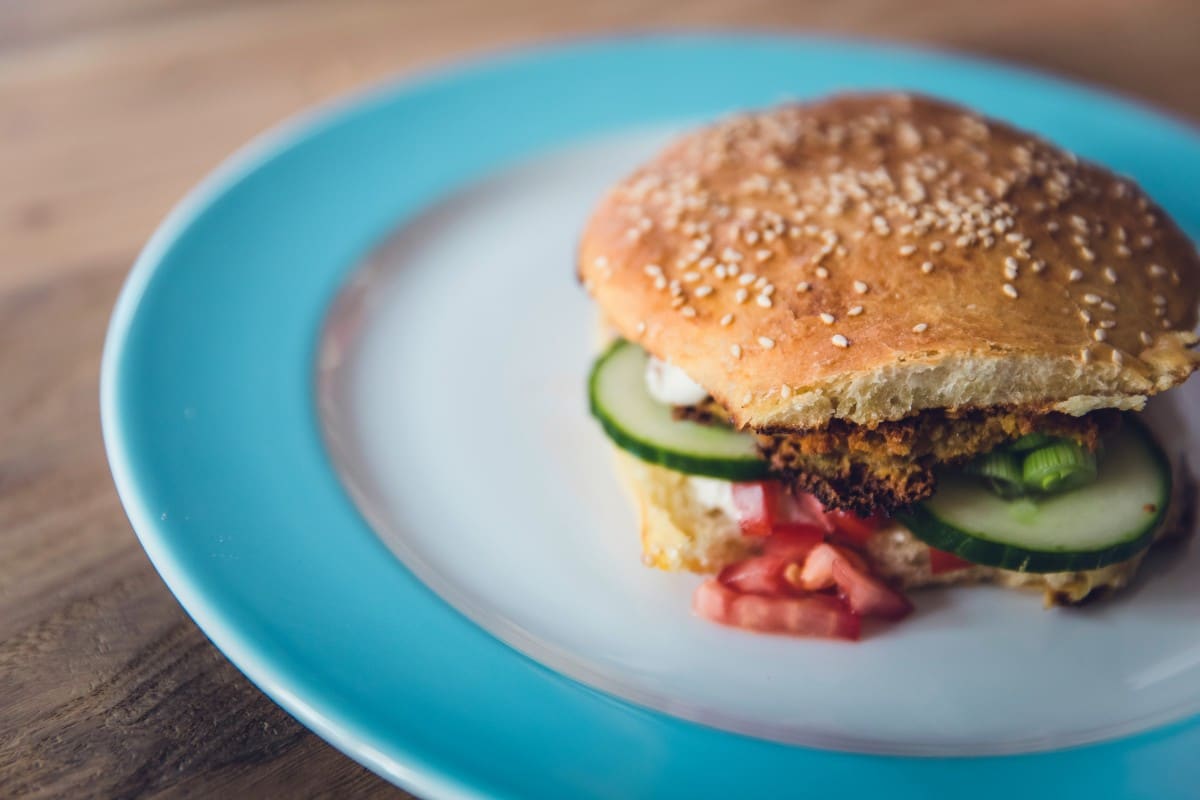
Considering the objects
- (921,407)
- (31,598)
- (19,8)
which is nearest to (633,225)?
(921,407)

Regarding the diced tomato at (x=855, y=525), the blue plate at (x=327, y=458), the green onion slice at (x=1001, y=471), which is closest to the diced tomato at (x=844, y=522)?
the diced tomato at (x=855, y=525)

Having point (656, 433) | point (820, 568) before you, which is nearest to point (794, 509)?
point (820, 568)

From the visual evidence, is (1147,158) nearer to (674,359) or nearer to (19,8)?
(674,359)

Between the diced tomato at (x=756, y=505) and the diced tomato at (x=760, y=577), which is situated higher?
the diced tomato at (x=756, y=505)

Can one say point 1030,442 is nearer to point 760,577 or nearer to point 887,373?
point 887,373

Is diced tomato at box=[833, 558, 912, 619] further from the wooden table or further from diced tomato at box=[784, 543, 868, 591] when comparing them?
the wooden table

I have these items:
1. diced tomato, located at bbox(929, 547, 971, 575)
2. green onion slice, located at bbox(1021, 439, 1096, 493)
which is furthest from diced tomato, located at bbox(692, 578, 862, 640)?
green onion slice, located at bbox(1021, 439, 1096, 493)

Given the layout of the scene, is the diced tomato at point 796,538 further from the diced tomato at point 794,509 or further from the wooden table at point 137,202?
the wooden table at point 137,202
